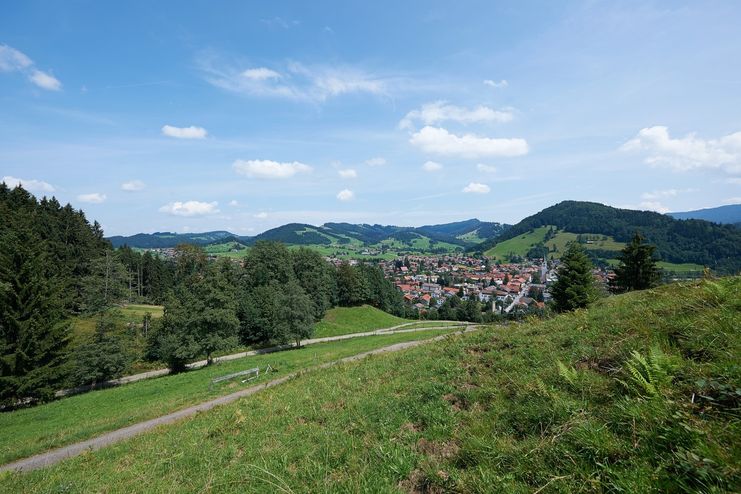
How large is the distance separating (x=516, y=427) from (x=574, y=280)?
30.9 metres

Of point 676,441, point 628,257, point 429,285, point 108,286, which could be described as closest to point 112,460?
point 676,441

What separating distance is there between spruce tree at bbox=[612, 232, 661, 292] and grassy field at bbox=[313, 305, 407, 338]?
3871 centimetres

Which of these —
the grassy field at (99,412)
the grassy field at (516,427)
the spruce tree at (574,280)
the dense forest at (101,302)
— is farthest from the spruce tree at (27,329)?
the spruce tree at (574,280)

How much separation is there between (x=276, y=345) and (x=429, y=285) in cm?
12704

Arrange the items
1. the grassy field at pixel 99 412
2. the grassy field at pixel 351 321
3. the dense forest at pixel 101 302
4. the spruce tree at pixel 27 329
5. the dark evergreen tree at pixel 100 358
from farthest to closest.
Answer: the grassy field at pixel 351 321 → the dark evergreen tree at pixel 100 358 → the dense forest at pixel 101 302 → the spruce tree at pixel 27 329 → the grassy field at pixel 99 412

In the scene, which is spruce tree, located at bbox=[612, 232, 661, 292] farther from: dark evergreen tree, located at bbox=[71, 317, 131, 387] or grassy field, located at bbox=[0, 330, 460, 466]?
dark evergreen tree, located at bbox=[71, 317, 131, 387]

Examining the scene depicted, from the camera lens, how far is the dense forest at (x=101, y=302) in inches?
1064

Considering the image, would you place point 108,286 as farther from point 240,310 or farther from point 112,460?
point 112,460

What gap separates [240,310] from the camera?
5238 cm

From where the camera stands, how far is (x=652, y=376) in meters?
4.71

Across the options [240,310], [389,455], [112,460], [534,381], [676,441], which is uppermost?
[676,441]

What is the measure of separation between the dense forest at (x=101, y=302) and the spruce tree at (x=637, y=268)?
3828cm

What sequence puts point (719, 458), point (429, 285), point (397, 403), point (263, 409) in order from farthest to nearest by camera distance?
point (429, 285)
point (263, 409)
point (397, 403)
point (719, 458)

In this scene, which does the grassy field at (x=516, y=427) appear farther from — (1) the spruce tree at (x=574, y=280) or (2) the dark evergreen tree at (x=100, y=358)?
(2) the dark evergreen tree at (x=100, y=358)
